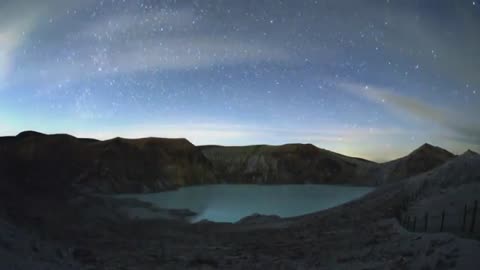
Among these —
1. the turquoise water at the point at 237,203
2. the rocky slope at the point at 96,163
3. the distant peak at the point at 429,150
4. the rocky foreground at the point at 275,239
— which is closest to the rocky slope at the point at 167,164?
the rocky slope at the point at 96,163

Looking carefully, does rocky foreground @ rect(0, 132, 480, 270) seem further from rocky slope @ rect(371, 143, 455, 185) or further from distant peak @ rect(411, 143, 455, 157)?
distant peak @ rect(411, 143, 455, 157)

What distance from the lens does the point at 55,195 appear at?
4712 centimetres

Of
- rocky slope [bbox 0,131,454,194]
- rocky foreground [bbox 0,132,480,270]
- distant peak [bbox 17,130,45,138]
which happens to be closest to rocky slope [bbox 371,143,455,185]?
rocky slope [bbox 0,131,454,194]

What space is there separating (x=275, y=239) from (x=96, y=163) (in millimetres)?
63087

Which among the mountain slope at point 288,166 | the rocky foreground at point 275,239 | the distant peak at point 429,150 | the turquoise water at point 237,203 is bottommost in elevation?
the turquoise water at point 237,203

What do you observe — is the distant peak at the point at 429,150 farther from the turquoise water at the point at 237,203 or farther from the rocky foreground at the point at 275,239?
the rocky foreground at the point at 275,239

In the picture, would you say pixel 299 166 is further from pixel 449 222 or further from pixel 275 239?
pixel 449 222

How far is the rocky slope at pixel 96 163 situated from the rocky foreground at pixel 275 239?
28.8 m

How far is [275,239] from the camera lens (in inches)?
896

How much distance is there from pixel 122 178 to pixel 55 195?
3030cm

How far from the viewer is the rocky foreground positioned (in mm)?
13031

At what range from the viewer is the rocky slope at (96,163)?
210ft

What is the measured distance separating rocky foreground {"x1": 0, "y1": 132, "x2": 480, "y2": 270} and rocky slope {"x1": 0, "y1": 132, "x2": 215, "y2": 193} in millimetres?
28830

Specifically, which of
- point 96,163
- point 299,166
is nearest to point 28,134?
point 96,163
